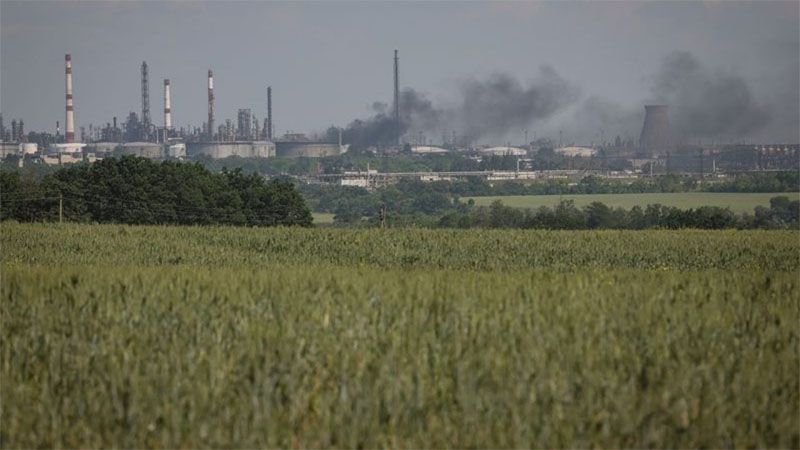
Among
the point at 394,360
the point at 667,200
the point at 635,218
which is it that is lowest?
the point at 635,218

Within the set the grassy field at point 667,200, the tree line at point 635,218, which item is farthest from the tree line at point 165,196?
the grassy field at point 667,200

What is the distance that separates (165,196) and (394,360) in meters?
81.0

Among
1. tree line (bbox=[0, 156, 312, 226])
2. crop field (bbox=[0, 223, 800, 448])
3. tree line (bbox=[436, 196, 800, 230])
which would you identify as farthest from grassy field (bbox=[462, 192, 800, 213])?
crop field (bbox=[0, 223, 800, 448])

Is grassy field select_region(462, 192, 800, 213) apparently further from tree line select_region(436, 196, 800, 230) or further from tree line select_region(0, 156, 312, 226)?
tree line select_region(0, 156, 312, 226)

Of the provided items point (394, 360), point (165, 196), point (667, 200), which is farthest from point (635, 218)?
point (394, 360)

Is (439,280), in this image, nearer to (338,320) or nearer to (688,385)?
(338,320)

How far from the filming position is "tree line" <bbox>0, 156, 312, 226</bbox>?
8994cm

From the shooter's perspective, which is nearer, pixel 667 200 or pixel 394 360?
pixel 394 360

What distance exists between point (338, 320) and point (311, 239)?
35454 mm

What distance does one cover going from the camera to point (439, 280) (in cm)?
1833

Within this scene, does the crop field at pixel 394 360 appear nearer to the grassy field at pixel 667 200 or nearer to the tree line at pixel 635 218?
the tree line at pixel 635 218

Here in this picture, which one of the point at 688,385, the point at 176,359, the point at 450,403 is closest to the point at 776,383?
the point at 688,385

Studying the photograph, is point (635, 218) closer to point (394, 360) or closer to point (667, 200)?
point (667, 200)

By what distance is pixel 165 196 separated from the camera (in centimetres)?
9231
